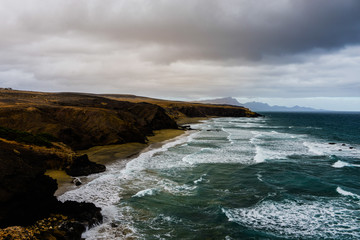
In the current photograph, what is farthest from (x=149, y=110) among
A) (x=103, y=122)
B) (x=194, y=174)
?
(x=194, y=174)

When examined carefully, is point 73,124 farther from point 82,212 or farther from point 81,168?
point 82,212

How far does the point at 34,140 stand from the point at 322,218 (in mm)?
23116

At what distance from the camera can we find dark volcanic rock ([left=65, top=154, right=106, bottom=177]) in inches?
839

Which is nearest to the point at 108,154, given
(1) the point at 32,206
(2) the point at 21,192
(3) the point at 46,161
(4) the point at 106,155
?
(4) the point at 106,155

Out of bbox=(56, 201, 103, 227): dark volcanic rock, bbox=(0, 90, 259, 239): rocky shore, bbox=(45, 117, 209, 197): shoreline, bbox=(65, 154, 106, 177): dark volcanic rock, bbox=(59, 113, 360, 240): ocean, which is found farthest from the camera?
bbox=(65, 154, 106, 177): dark volcanic rock

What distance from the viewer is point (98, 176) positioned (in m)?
21.7

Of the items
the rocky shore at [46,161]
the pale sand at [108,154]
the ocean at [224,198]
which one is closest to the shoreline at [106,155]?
the pale sand at [108,154]

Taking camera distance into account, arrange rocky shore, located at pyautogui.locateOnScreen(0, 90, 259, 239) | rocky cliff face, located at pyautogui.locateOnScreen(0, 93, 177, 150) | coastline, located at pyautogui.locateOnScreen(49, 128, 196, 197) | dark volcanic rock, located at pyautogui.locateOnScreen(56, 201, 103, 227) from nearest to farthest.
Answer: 1. rocky shore, located at pyautogui.locateOnScreen(0, 90, 259, 239)
2. dark volcanic rock, located at pyautogui.locateOnScreen(56, 201, 103, 227)
3. coastline, located at pyautogui.locateOnScreen(49, 128, 196, 197)
4. rocky cliff face, located at pyautogui.locateOnScreen(0, 93, 177, 150)

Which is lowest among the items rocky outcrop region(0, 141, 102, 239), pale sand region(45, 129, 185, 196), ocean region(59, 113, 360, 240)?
ocean region(59, 113, 360, 240)

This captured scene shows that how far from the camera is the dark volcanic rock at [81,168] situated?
21312 mm

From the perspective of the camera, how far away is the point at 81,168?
864 inches

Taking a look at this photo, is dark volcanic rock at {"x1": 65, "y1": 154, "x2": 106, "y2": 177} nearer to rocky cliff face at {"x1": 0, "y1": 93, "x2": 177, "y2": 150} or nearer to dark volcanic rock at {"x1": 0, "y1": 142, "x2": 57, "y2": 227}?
dark volcanic rock at {"x1": 0, "y1": 142, "x2": 57, "y2": 227}

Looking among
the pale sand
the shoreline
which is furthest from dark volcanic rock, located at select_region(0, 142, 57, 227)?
the pale sand

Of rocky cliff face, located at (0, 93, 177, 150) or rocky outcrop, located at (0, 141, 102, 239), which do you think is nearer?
rocky outcrop, located at (0, 141, 102, 239)
